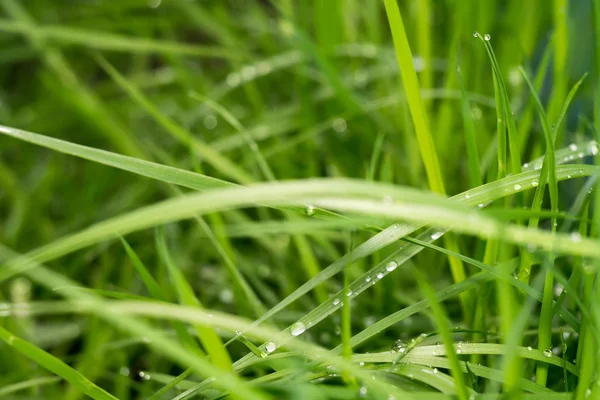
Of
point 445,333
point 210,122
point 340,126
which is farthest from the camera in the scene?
point 210,122

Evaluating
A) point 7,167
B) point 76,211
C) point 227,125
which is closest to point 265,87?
point 227,125

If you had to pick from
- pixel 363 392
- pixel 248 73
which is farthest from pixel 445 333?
pixel 248 73

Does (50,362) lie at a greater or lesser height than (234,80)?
lesser

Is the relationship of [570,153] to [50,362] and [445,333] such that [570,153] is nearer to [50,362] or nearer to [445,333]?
[445,333]

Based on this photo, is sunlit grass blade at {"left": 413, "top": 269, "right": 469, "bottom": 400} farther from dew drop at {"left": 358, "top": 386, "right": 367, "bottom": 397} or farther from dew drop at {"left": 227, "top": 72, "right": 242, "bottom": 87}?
dew drop at {"left": 227, "top": 72, "right": 242, "bottom": 87}

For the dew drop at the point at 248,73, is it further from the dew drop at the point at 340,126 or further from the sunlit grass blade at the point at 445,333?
the sunlit grass blade at the point at 445,333

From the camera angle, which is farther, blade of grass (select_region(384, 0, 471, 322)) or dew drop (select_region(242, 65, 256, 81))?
dew drop (select_region(242, 65, 256, 81))

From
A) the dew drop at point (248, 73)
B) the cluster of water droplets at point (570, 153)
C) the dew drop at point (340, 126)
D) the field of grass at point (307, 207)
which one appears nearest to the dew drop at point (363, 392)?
the field of grass at point (307, 207)

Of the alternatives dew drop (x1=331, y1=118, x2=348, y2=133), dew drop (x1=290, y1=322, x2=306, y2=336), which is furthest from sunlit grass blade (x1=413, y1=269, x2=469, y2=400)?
dew drop (x1=331, y1=118, x2=348, y2=133)

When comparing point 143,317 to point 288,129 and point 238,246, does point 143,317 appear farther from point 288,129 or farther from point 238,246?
point 288,129

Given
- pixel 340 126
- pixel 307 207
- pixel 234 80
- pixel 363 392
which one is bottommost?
pixel 363 392
